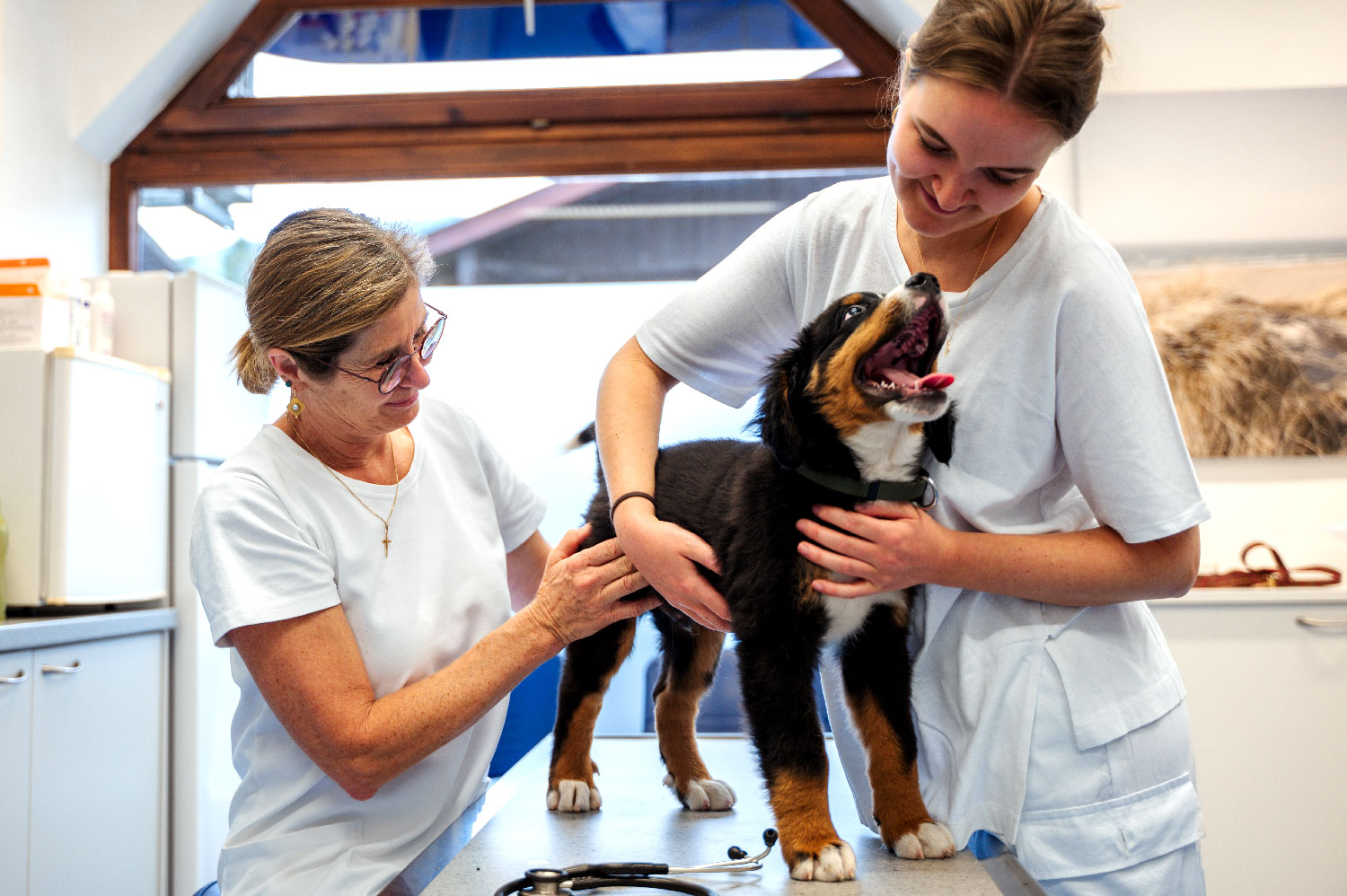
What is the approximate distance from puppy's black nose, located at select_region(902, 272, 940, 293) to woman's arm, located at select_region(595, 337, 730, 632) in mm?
400

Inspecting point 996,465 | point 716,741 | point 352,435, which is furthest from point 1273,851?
point 352,435

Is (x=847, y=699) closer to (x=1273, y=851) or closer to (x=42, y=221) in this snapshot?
(x=1273, y=851)

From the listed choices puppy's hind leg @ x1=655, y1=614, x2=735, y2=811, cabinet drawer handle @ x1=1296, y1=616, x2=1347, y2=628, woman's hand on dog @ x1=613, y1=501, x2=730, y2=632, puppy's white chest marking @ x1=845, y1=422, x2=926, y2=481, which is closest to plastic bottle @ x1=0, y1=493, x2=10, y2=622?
puppy's hind leg @ x1=655, y1=614, x2=735, y2=811

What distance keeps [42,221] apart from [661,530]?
3466mm

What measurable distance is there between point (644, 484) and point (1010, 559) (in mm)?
453

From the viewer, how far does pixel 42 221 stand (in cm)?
374

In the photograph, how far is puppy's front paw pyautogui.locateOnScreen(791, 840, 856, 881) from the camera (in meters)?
1.07

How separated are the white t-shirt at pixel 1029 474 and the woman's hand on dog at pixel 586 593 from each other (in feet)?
1.19

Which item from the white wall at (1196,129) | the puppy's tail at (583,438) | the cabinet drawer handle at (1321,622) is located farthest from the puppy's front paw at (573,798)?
the white wall at (1196,129)

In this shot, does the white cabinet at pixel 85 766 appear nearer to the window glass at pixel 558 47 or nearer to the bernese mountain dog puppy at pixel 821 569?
the bernese mountain dog puppy at pixel 821 569

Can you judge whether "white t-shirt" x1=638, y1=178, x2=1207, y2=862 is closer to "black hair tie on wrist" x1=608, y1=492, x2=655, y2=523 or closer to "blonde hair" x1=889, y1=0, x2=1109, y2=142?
"blonde hair" x1=889, y1=0, x2=1109, y2=142

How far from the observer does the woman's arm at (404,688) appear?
1361mm

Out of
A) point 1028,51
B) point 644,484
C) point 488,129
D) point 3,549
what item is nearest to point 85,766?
point 3,549

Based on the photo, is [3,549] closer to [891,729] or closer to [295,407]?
[295,407]
